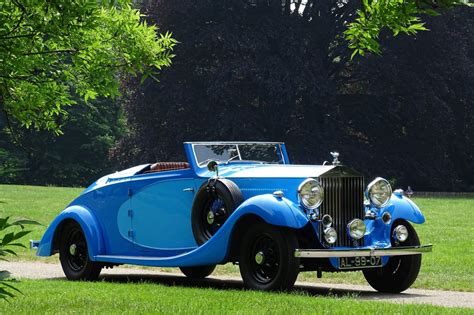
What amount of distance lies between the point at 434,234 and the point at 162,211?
903 centimetres

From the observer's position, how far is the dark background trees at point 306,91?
3750 centimetres

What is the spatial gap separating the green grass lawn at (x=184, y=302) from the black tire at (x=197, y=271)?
1.81 metres

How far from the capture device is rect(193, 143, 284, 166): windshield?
11055 mm

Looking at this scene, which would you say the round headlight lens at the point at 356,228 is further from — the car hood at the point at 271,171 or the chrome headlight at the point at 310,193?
the car hood at the point at 271,171

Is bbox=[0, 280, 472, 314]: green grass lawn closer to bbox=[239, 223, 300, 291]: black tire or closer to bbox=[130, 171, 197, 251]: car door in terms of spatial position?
bbox=[239, 223, 300, 291]: black tire

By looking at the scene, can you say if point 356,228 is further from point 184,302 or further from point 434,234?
point 434,234

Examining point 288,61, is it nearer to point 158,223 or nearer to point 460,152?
point 460,152

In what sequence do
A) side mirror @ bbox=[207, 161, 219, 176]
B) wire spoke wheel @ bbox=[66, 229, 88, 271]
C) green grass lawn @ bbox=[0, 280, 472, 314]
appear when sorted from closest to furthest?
green grass lawn @ bbox=[0, 280, 472, 314]
side mirror @ bbox=[207, 161, 219, 176]
wire spoke wheel @ bbox=[66, 229, 88, 271]

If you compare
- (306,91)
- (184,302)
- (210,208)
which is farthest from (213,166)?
(306,91)

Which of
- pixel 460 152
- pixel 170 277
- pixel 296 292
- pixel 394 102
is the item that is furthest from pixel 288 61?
pixel 296 292

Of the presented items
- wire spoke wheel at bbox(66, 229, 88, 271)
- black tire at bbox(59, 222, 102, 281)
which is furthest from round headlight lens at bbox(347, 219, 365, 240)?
wire spoke wheel at bbox(66, 229, 88, 271)

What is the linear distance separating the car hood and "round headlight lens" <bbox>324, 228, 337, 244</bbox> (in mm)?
553

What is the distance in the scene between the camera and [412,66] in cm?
3906

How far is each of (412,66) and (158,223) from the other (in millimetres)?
29316
